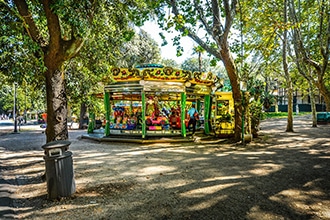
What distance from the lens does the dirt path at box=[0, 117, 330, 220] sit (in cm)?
380

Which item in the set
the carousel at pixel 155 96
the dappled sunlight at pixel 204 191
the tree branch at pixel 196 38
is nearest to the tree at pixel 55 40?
the dappled sunlight at pixel 204 191

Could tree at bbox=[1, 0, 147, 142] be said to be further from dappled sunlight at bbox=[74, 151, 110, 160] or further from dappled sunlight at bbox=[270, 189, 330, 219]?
dappled sunlight at bbox=[270, 189, 330, 219]

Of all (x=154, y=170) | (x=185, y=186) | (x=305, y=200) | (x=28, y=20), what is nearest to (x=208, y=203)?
(x=185, y=186)

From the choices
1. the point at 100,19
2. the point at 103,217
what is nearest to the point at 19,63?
the point at 100,19

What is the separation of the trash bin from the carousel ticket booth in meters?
7.07

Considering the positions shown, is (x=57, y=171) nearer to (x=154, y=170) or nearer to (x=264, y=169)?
(x=154, y=170)

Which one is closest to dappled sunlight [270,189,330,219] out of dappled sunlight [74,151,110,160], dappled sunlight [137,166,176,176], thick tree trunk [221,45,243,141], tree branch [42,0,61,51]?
dappled sunlight [137,166,176,176]

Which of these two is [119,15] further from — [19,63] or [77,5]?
[19,63]

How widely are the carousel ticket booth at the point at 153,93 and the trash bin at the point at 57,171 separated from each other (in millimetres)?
7066

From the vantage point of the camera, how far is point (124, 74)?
11328 mm

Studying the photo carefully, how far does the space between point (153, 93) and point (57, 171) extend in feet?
31.2

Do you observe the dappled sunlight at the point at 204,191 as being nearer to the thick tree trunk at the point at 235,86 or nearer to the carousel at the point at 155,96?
the thick tree trunk at the point at 235,86

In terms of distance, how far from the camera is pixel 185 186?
5008 mm

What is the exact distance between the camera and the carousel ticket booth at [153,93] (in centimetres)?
1138
